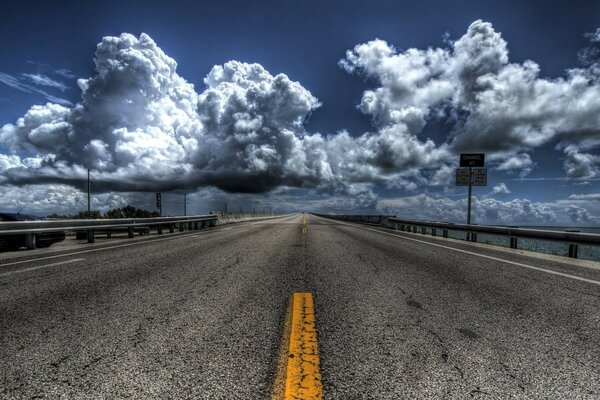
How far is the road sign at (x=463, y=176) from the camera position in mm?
24422

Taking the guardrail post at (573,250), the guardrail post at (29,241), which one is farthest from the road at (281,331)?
the guardrail post at (29,241)

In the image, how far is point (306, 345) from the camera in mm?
2838

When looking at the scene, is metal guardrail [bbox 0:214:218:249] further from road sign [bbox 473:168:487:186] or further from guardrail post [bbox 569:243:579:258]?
road sign [bbox 473:168:487:186]

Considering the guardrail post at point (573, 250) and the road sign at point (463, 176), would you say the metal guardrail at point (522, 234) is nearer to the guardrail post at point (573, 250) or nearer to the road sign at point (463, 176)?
the guardrail post at point (573, 250)

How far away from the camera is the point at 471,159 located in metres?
25.4

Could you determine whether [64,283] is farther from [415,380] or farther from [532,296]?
[532,296]

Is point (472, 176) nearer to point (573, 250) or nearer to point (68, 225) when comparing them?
point (573, 250)

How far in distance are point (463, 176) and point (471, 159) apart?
6.28 ft

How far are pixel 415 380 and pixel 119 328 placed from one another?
109 inches

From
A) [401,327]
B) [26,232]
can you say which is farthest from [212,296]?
[26,232]

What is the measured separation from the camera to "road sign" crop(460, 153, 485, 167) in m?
25.1

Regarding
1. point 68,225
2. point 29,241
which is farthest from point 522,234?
point 29,241

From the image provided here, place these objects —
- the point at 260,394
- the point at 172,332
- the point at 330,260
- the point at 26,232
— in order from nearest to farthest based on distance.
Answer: the point at 260,394, the point at 172,332, the point at 330,260, the point at 26,232

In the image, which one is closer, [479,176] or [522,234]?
[522,234]
